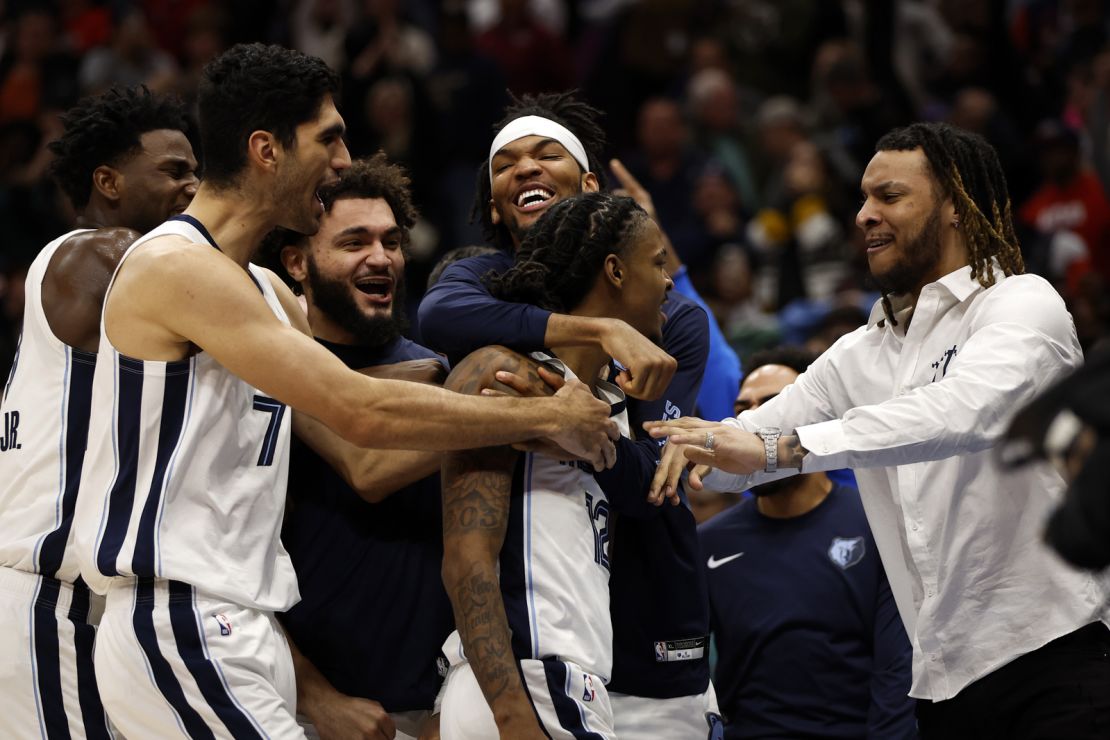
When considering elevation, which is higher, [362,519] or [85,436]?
[85,436]

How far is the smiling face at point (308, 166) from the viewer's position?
13.6 feet

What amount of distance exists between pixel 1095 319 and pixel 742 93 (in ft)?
16.9

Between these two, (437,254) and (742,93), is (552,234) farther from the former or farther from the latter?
(742,93)

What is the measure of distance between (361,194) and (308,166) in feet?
3.50

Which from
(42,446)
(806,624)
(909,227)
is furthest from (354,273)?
(806,624)

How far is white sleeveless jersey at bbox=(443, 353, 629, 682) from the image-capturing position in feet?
13.0

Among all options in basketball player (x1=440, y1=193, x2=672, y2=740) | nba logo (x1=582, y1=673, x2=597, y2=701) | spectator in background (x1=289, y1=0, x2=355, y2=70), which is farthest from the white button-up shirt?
spectator in background (x1=289, y1=0, x2=355, y2=70)

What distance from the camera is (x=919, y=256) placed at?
15.5ft

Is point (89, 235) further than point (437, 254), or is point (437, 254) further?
point (437, 254)

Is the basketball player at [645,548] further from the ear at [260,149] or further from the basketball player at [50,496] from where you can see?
the basketball player at [50,496]

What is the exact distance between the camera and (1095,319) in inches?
347

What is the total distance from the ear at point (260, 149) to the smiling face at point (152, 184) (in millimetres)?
1021

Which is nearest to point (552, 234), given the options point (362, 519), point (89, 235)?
point (362, 519)

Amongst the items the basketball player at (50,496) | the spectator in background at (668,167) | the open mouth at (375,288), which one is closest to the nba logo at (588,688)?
the basketball player at (50,496)
